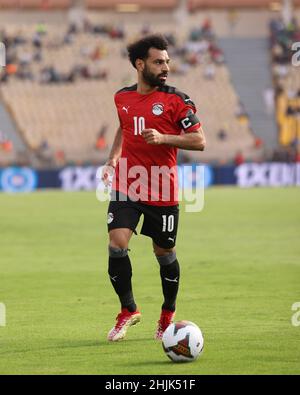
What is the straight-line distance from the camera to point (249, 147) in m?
51.3

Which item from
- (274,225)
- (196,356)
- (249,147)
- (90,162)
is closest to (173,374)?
(196,356)

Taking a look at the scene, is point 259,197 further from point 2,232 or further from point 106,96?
point 106,96

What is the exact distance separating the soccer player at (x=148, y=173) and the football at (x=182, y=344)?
3.72ft

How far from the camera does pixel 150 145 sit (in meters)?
9.94

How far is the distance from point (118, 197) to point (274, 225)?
15.1 metres

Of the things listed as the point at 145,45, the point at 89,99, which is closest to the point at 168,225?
the point at 145,45

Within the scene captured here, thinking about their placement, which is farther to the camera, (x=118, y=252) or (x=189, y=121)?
(x=118, y=252)

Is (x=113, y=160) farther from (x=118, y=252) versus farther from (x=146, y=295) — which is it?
(x=146, y=295)

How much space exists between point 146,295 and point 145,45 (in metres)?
4.29

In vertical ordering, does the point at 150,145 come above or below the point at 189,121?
below
